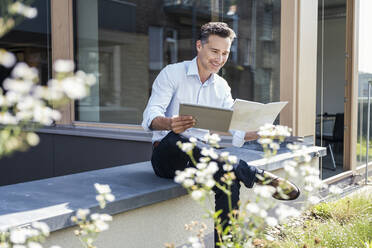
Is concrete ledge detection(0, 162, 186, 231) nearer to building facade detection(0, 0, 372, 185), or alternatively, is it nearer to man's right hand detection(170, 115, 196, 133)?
man's right hand detection(170, 115, 196, 133)

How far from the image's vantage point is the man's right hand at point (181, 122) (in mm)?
2043

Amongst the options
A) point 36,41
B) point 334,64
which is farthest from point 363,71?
point 334,64

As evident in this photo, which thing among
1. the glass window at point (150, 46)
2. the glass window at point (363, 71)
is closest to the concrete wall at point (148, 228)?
the glass window at point (150, 46)

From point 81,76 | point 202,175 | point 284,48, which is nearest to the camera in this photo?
point 81,76

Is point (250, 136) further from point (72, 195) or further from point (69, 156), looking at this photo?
point (69, 156)

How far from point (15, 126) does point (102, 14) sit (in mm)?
4758

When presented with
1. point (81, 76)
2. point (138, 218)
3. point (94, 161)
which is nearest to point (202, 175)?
point (81, 76)

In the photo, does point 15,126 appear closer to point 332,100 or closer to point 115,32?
point 115,32

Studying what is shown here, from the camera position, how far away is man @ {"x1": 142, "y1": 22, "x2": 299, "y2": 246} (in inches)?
94.4

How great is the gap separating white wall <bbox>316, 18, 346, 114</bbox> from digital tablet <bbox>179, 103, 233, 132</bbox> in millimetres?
8067

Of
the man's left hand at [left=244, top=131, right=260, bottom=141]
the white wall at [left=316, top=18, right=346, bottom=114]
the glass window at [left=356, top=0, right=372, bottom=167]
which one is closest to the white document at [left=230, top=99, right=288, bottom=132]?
the man's left hand at [left=244, top=131, right=260, bottom=141]

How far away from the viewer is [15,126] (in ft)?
3.24

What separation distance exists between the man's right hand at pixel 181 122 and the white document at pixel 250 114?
290 mm

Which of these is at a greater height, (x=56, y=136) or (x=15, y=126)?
(x=15, y=126)
